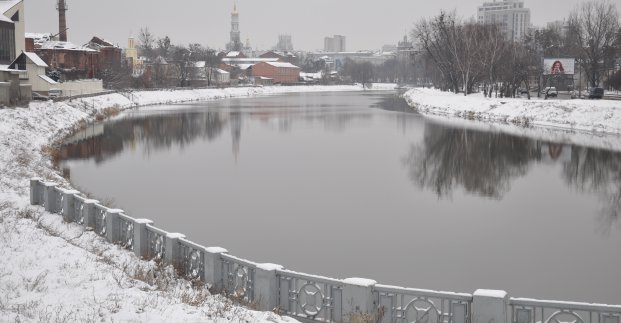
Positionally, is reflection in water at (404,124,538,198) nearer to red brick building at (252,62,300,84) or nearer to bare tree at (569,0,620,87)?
bare tree at (569,0,620,87)

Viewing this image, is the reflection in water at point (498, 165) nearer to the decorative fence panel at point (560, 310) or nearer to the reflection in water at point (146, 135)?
the decorative fence panel at point (560, 310)

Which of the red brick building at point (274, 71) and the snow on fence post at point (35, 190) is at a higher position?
the red brick building at point (274, 71)

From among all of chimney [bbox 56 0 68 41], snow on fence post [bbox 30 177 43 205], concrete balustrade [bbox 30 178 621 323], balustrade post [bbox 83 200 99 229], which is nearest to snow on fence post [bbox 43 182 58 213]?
snow on fence post [bbox 30 177 43 205]

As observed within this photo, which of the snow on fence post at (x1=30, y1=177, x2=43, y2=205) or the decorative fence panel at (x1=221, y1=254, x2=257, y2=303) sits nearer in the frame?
the decorative fence panel at (x1=221, y1=254, x2=257, y2=303)

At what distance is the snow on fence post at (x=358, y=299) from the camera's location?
31.2 feet

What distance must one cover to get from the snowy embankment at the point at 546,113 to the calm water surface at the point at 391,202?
28.4 ft

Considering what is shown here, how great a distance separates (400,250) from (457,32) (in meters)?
68.0

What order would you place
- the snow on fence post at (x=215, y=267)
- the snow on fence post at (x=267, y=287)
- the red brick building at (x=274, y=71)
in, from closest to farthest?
the snow on fence post at (x=267, y=287) < the snow on fence post at (x=215, y=267) < the red brick building at (x=274, y=71)

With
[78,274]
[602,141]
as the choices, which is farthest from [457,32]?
[78,274]

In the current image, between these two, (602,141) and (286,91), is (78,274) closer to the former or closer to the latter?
(602,141)

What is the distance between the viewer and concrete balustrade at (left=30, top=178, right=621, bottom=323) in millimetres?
8898

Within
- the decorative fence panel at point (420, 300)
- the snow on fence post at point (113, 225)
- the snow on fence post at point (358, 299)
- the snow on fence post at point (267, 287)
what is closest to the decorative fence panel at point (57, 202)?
the snow on fence post at point (113, 225)

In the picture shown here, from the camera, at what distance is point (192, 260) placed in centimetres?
1206

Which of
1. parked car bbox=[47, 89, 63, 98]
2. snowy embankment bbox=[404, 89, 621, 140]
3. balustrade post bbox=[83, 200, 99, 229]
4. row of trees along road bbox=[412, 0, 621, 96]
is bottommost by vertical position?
balustrade post bbox=[83, 200, 99, 229]
